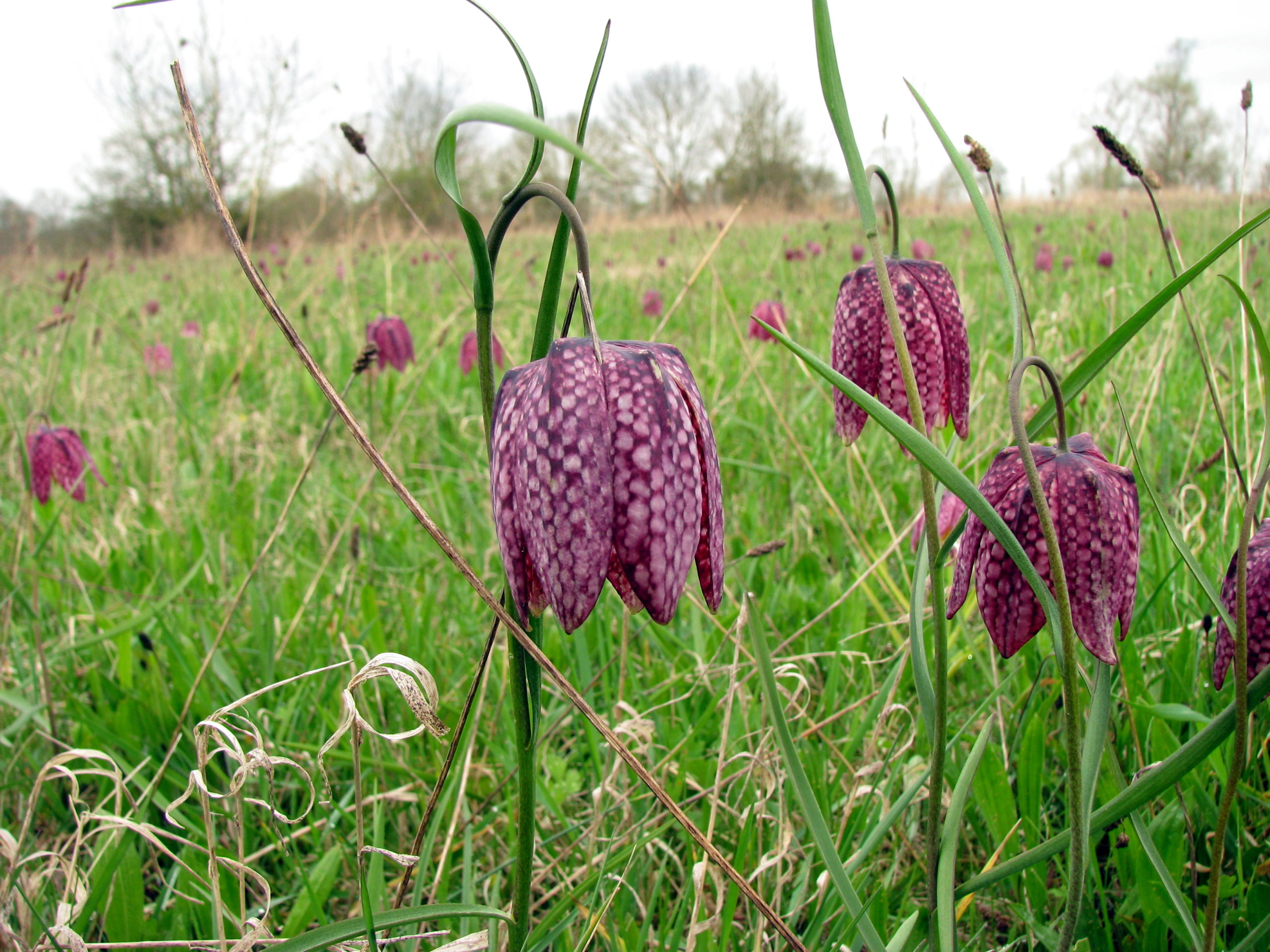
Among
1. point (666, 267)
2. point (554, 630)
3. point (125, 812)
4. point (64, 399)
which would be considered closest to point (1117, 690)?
point (554, 630)

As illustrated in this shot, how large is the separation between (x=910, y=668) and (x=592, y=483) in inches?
32.5

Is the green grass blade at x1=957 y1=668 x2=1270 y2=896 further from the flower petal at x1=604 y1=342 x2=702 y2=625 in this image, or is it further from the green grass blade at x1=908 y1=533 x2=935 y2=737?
the flower petal at x1=604 y1=342 x2=702 y2=625

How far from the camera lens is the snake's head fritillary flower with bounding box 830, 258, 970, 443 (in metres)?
0.83

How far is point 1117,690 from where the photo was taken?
3.42ft

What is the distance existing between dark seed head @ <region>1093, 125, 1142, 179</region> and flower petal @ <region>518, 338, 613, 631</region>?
51 cm

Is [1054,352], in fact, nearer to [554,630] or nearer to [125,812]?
[554,630]

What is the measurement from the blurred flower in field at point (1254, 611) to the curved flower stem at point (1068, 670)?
166 mm

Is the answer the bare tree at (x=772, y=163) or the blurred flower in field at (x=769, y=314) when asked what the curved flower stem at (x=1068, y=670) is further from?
the bare tree at (x=772, y=163)

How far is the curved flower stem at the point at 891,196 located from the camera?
0.73m

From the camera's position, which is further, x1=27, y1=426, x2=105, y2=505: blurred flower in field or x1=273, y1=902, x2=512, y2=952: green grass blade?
x1=27, y1=426, x2=105, y2=505: blurred flower in field

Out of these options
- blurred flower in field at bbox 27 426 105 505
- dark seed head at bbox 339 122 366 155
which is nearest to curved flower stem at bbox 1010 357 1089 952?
dark seed head at bbox 339 122 366 155

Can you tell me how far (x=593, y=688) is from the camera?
1.32 meters

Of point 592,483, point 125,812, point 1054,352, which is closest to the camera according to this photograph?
point 592,483

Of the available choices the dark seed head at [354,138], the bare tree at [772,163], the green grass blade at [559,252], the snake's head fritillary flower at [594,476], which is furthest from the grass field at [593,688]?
the bare tree at [772,163]
